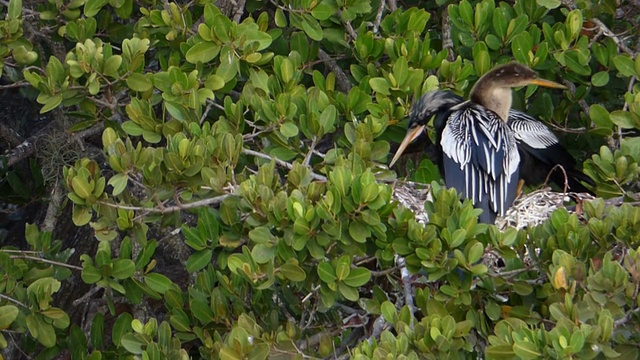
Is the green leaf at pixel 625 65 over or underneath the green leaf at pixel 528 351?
over

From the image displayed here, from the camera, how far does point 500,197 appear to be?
460 cm

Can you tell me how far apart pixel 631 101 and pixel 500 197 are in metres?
0.63

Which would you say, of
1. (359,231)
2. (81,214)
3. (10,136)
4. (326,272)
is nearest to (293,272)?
(326,272)

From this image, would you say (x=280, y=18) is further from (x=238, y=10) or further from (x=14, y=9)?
(x=14, y=9)

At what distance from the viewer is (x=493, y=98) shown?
5.21m

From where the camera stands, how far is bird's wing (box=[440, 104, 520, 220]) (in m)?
4.59

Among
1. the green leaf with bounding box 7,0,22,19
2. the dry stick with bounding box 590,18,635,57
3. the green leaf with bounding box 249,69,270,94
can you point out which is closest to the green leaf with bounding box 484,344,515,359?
the green leaf with bounding box 249,69,270,94

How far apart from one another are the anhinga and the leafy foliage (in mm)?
97

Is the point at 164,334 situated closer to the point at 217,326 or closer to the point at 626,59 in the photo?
the point at 217,326

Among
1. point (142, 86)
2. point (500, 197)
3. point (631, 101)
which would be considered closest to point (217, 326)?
point (142, 86)

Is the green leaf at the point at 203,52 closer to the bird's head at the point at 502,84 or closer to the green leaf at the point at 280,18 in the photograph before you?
the green leaf at the point at 280,18

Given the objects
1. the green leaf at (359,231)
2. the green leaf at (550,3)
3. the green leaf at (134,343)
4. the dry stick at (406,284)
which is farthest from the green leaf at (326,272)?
the green leaf at (550,3)

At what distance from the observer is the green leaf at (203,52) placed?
433 centimetres

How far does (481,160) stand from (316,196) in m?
1.28
